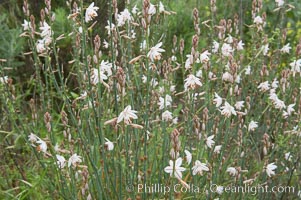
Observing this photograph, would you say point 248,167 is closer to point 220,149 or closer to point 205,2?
point 220,149

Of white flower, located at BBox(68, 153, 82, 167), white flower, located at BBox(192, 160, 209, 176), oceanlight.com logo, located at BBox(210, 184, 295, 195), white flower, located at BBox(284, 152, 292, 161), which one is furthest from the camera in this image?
white flower, located at BBox(284, 152, 292, 161)

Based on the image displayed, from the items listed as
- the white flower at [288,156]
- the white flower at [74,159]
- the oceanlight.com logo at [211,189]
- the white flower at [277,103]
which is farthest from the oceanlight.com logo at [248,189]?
the white flower at [74,159]

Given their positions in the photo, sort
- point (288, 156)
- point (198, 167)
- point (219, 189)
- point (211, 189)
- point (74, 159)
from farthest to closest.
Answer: point (288, 156) < point (219, 189) < point (211, 189) < point (74, 159) < point (198, 167)

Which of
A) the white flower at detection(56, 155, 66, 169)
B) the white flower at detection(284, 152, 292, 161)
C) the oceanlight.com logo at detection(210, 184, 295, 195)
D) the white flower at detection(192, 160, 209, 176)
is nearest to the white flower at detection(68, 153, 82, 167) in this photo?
the white flower at detection(56, 155, 66, 169)

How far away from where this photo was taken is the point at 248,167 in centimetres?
325

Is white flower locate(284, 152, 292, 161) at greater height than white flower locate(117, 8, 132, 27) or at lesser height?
lesser

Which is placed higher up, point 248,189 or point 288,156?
point 288,156

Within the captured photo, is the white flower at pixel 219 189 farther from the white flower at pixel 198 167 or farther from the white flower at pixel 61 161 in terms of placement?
the white flower at pixel 61 161

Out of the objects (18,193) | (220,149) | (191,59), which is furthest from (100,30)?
(191,59)

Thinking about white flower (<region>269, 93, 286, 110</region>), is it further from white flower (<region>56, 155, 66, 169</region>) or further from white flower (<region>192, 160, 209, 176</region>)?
white flower (<region>56, 155, 66, 169</region>)

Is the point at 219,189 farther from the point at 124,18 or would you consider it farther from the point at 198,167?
the point at 124,18

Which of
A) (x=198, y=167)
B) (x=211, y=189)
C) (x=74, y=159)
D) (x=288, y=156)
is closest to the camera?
(x=198, y=167)

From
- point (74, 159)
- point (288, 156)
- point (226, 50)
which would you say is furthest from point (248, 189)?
point (74, 159)

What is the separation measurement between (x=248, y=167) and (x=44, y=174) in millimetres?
1223
